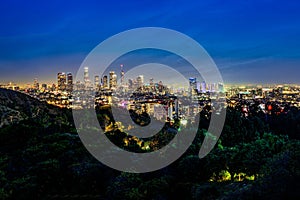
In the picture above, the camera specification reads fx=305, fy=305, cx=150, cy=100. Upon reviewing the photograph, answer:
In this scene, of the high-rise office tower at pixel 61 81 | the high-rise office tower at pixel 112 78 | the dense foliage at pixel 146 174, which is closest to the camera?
the dense foliage at pixel 146 174

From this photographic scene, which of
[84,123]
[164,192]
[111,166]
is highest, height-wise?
[84,123]

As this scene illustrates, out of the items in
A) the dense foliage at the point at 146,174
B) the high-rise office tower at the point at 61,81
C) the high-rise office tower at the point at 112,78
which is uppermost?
the high-rise office tower at the point at 61,81

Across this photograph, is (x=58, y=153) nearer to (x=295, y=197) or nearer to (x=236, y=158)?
(x=236, y=158)

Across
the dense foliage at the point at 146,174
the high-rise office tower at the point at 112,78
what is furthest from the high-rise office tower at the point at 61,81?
the dense foliage at the point at 146,174

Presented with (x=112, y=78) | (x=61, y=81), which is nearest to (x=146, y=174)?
(x=112, y=78)

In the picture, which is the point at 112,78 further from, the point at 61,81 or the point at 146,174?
the point at 61,81

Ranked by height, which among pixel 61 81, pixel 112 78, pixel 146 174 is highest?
pixel 61 81

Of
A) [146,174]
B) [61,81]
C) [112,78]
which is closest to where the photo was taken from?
[146,174]

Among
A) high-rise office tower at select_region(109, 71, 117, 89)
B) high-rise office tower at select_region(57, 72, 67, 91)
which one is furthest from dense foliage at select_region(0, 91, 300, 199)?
high-rise office tower at select_region(57, 72, 67, 91)

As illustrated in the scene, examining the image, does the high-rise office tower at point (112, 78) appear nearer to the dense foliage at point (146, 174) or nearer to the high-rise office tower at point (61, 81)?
the dense foliage at point (146, 174)

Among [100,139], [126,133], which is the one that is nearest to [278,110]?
[126,133]

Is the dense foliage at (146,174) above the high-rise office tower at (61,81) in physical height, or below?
below
